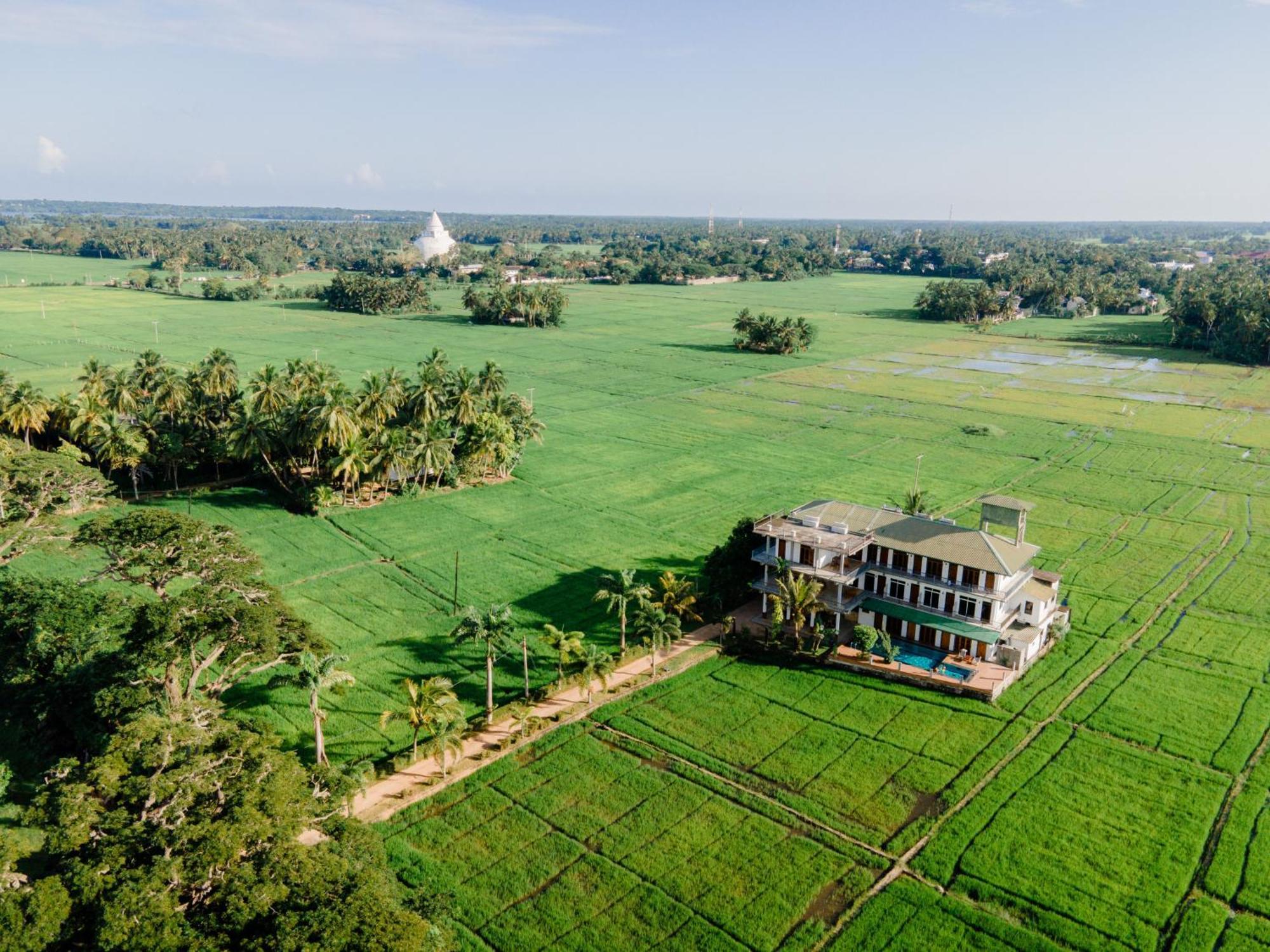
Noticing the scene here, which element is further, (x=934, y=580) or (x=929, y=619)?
(x=934, y=580)

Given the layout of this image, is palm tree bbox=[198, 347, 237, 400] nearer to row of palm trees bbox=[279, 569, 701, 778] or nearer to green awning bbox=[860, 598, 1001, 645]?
row of palm trees bbox=[279, 569, 701, 778]

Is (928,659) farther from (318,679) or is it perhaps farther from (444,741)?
(318,679)

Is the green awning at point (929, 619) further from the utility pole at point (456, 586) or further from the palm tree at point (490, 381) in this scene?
the palm tree at point (490, 381)

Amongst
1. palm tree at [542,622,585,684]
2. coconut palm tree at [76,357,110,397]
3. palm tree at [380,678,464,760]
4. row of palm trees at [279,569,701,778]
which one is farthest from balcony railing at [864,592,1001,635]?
coconut palm tree at [76,357,110,397]

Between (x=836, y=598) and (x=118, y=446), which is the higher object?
(x=118, y=446)

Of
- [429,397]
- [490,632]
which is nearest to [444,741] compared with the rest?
[490,632]

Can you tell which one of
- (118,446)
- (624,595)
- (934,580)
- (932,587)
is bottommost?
(624,595)

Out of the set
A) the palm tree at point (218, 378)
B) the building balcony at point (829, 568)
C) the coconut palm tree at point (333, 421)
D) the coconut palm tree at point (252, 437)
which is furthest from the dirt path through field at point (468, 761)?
the palm tree at point (218, 378)
